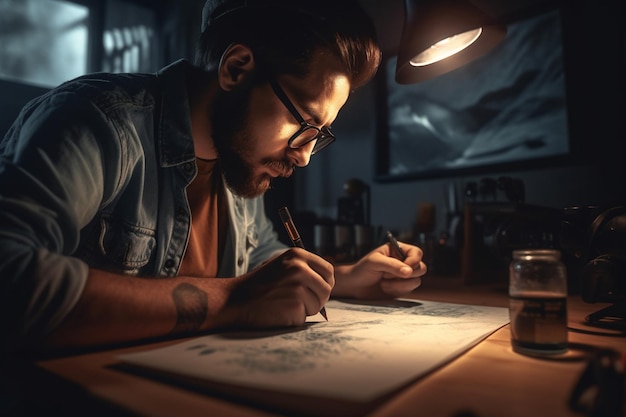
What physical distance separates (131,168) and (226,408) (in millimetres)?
630

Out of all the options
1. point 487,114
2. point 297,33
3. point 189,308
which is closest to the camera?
point 189,308

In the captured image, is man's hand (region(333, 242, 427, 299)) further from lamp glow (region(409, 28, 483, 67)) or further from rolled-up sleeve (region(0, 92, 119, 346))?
rolled-up sleeve (region(0, 92, 119, 346))

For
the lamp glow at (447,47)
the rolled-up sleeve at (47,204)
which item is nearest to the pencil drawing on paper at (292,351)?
the rolled-up sleeve at (47,204)

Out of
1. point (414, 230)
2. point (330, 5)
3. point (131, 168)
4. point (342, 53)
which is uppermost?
point (330, 5)

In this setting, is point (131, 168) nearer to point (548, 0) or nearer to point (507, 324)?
point (507, 324)

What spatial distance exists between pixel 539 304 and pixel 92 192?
729mm

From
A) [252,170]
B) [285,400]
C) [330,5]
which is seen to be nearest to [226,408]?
[285,400]

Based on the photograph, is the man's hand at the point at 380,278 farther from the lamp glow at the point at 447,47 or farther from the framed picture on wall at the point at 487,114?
the framed picture on wall at the point at 487,114

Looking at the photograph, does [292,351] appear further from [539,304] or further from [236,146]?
[236,146]

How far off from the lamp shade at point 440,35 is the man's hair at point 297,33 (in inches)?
4.7

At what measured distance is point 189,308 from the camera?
0.66 m

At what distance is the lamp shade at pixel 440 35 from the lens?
0.86 metres

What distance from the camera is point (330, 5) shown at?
987 mm

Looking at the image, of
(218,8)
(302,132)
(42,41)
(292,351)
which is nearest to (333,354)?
(292,351)
